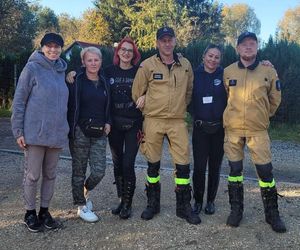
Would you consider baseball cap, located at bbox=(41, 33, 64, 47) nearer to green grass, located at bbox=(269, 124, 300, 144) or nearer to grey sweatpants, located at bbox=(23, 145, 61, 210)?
grey sweatpants, located at bbox=(23, 145, 61, 210)

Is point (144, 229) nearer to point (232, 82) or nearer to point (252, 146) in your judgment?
point (252, 146)

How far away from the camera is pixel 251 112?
4.61m

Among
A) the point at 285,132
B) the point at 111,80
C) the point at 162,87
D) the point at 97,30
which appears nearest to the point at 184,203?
the point at 162,87

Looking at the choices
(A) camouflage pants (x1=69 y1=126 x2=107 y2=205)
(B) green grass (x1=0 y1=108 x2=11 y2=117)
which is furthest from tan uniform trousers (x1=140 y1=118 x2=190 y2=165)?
(B) green grass (x1=0 y1=108 x2=11 y2=117)

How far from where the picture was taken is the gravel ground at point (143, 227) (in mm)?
4293

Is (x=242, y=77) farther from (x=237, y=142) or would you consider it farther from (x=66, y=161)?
(x=66, y=161)

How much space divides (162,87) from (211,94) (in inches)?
24.0

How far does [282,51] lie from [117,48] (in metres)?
9.69

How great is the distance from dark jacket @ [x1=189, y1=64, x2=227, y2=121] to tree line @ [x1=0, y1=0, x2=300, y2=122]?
8.71 m

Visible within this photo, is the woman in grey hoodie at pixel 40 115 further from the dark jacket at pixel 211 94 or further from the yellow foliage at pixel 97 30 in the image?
the yellow foliage at pixel 97 30

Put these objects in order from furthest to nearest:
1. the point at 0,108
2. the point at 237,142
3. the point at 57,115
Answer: the point at 0,108 → the point at 237,142 → the point at 57,115

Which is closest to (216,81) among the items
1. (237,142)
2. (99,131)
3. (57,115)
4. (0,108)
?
(237,142)

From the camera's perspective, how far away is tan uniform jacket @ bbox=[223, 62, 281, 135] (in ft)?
15.1

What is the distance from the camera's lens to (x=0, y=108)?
17203 mm
